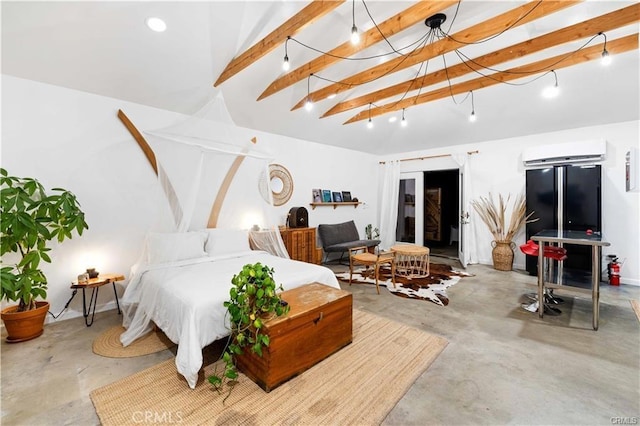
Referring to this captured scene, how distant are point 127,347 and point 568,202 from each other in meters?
6.42

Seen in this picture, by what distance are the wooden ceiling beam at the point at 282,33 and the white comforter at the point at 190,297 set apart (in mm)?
2345

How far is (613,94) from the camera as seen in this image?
3895 millimetres

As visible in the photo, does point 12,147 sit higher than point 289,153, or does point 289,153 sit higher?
point 289,153

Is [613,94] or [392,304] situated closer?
[392,304]

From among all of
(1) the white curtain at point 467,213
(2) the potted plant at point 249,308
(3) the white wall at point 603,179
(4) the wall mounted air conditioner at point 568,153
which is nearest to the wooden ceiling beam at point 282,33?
(2) the potted plant at point 249,308

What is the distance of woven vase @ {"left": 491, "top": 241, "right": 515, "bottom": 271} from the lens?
16.8 feet

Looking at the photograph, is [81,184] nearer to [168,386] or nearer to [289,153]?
[168,386]

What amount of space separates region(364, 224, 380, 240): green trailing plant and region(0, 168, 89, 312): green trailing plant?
5526 millimetres

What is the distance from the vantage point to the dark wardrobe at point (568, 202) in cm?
426

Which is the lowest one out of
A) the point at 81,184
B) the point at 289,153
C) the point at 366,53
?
the point at 81,184

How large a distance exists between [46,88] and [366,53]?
3756 millimetres

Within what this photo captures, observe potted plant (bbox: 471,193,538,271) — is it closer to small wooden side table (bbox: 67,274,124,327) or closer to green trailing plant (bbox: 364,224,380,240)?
green trailing plant (bbox: 364,224,380,240)

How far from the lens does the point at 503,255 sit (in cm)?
514

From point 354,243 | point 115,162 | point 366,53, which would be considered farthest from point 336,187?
point 115,162
